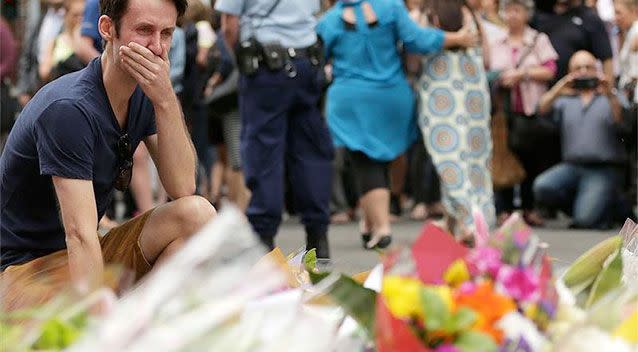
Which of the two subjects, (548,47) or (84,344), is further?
(548,47)

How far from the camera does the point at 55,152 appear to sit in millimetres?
3898

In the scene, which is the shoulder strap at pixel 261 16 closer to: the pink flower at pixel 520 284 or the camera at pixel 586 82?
the camera at pixel 586 82

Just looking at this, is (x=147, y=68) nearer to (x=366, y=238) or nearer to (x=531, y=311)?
(x=531, y=311)

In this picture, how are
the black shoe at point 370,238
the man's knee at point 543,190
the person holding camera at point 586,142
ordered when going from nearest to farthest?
1. the black shoe at point 370,238
2. the person holding camera at point 586,142
3. the man's knee at point 543,190

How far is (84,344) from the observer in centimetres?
168

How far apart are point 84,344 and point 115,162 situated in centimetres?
248

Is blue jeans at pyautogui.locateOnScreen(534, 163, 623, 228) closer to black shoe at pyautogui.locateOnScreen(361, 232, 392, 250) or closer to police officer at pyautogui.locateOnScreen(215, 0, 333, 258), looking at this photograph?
black shoe at pyautogui.locateOnScreen(361, 232, 392, 250)

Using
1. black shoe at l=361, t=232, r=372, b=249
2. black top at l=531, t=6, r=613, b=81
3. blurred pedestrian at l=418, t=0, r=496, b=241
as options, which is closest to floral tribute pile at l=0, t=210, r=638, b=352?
blurred pedestrian at l=418, t=0, r=496, b=241

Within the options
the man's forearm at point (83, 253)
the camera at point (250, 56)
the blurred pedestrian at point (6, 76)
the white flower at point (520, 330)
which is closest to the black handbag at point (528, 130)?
the blurred pedestrian at point (6, 76)

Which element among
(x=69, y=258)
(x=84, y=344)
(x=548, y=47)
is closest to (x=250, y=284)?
(x=84, y=344)

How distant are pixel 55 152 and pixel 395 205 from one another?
8779 mm

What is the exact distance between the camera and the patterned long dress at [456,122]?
30.1 feet

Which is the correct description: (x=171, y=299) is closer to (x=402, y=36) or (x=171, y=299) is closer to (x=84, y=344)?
(x=84, y=344)

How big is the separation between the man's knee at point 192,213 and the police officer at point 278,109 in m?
3.62
